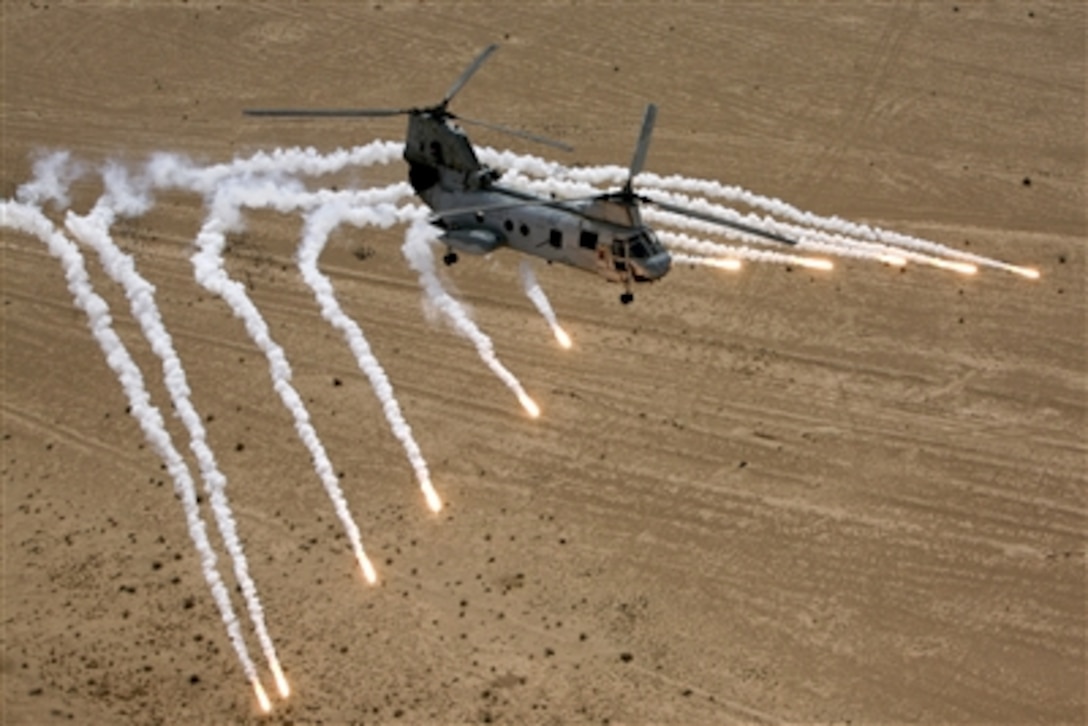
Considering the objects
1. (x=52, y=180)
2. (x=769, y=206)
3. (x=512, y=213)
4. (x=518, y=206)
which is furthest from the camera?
(x=52, y=180)

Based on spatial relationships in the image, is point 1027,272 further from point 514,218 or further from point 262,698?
point 262,698

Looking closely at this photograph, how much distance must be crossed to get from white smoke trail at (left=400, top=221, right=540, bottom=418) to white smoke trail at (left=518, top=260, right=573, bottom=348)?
194 cm

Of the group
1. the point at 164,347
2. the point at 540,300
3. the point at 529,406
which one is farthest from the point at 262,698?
the point at 540,300

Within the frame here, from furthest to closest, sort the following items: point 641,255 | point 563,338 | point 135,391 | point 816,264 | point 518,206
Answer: point 816,264
point 563,338
point 135,391
point 518,206
point 641,255

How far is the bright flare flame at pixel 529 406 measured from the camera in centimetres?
3444

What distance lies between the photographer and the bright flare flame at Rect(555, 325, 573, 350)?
36562mm

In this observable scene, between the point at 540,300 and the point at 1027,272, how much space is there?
15.1 metres

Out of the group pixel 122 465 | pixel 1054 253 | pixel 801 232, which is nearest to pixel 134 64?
pixel 122 465

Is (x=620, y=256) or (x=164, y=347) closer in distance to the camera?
(x=620, y=256)

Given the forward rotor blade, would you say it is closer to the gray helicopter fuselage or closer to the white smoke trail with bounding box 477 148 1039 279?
the gray helicopter fuselage

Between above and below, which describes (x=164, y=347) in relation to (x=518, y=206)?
below

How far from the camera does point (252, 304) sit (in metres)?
38.1

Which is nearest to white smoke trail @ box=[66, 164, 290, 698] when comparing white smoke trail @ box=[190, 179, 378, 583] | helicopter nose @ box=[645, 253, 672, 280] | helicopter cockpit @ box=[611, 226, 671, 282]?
white smoke trail @ box=[190, 179, 378, 583]

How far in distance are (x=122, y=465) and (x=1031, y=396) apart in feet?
80.9
